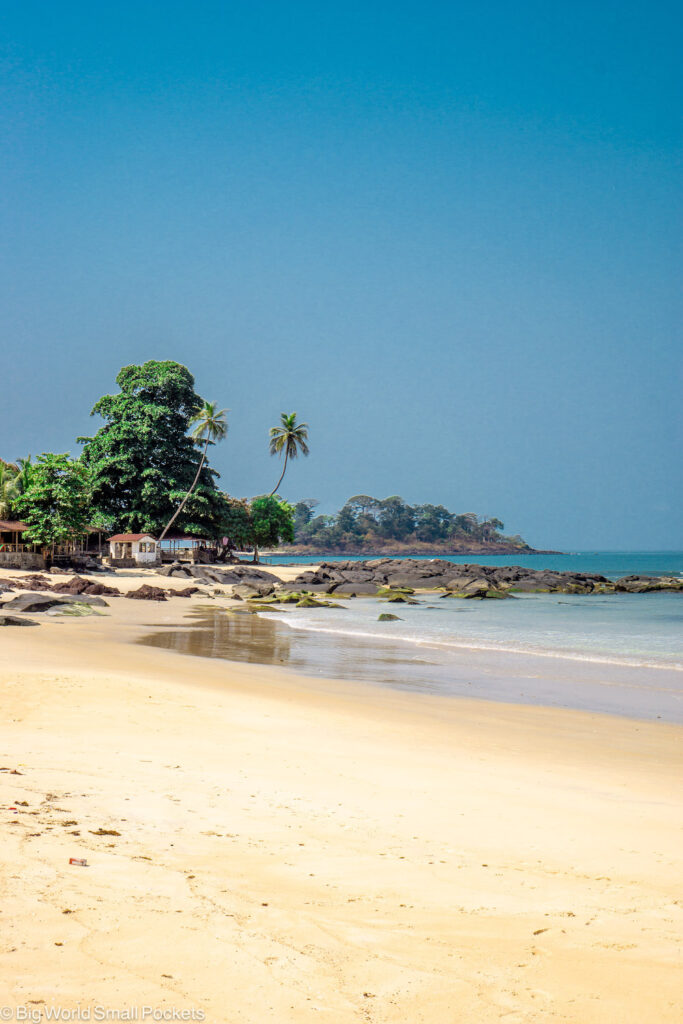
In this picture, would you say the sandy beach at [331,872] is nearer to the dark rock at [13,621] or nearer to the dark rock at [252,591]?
the dark rock at [13,621]

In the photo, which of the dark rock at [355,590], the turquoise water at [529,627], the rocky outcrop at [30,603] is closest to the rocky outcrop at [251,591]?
the turquoise water at [529,627]

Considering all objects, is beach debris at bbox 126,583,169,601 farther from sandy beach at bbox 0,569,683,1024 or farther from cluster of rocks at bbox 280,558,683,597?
sandy beach at bbox 0,569,683,1024

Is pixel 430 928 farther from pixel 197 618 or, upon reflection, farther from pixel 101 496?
pixel 101 496

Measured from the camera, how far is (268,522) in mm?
74500

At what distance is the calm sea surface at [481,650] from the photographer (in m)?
13.1

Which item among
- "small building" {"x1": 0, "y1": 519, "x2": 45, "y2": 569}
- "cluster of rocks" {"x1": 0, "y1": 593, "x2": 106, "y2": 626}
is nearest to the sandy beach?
"cluster of rocks" {"x1": 0, "y1": 593, "x2": 106, "y2": 626}

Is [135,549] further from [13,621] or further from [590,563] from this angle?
[590,563]

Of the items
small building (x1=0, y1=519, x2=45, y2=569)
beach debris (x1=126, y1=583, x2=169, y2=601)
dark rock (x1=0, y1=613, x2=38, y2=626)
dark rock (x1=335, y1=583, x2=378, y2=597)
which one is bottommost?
dark rock (x1=335, y1=583, x2=378, y2=597)

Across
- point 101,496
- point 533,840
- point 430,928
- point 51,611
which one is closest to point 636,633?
point 51,611

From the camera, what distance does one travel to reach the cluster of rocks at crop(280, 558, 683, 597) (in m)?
47.2

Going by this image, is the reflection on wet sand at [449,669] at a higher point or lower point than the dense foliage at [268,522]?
lower

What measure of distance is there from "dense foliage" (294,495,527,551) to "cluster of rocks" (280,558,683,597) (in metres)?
118

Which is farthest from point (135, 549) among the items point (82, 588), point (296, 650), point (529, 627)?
point (296, 650)

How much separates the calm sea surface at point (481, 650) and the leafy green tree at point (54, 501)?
644 inches
